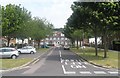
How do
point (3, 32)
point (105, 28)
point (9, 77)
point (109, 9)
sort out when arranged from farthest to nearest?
point (3, 32), point (105, 28), point (109, 9), point (9, 77)

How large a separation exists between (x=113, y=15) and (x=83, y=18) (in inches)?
233

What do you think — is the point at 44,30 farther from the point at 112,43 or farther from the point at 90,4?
the point at 90,4

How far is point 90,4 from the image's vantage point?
130 ft

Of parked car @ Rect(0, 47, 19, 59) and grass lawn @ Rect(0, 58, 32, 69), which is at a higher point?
parked car @ Rect(0, 47, 19, 59)

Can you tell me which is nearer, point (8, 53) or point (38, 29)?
point (8, 53)

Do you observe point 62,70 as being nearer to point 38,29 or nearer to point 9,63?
point 9,63

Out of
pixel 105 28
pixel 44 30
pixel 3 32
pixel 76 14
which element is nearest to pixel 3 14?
pixel 3 32

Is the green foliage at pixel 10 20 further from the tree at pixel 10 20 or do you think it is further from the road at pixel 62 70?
the road at pixel 62 70

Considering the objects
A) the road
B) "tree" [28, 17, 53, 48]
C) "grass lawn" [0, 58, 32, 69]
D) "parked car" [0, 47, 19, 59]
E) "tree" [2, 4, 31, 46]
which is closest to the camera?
the road

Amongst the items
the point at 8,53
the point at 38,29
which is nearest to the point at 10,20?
the point at 8,53

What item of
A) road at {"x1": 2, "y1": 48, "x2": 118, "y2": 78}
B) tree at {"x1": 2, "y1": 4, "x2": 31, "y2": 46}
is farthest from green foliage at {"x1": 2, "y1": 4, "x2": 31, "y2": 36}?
road at {"x1": 2, "y1": 48, "x2": 118, "y2": 78}

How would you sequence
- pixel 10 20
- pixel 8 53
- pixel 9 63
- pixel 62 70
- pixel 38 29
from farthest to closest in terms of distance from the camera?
1. pixel 38 29
2. pixel 10 20
3. pixel 8 53
4. pixel 9 63
5. pixel 62 70

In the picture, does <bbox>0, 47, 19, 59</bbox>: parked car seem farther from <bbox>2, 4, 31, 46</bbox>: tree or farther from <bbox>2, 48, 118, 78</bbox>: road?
<bbox>2, 4, 31, 46</bbox>: tree

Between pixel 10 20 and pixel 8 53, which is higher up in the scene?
pixel 10 20
